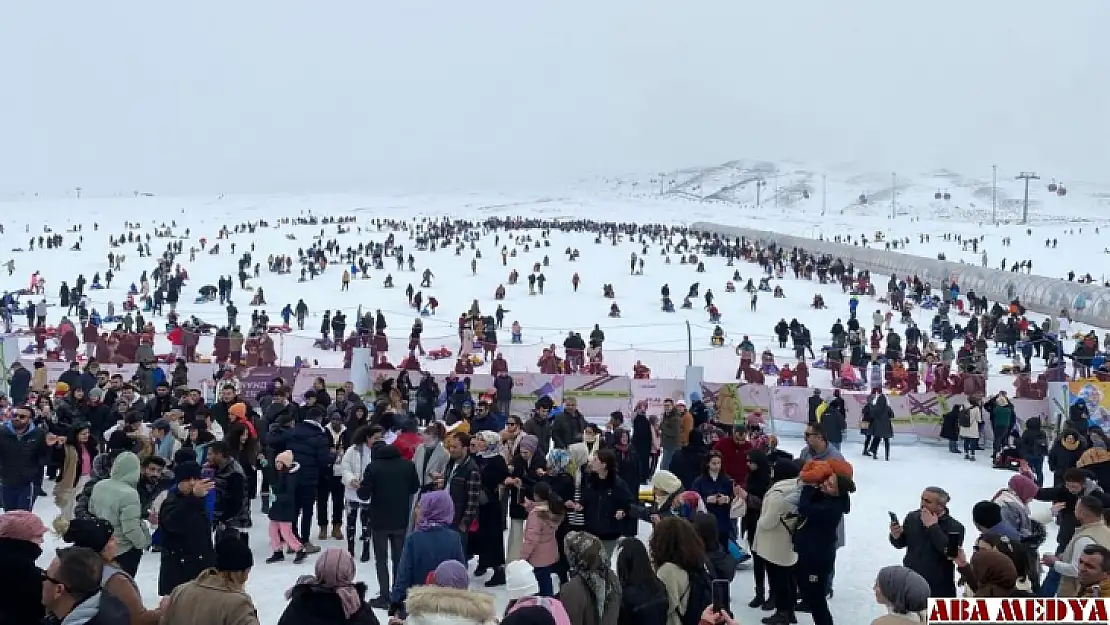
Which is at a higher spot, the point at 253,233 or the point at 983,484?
Answer: the point at 253,233

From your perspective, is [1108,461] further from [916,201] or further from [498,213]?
[916,201]

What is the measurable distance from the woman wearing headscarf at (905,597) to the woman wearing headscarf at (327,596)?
252cm

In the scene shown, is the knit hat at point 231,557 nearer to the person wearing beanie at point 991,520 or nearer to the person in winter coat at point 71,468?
the person wearing beanie at point 991,520

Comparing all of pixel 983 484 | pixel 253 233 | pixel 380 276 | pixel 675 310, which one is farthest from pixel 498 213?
pixel 983 484

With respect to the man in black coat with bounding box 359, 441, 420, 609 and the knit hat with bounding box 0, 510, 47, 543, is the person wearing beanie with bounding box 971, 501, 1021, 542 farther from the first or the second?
the knit hat with bounding box 0, 510, 47, 543

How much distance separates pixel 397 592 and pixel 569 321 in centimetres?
2417

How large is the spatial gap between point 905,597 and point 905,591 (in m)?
0.03

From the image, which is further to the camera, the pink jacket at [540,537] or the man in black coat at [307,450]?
the man in black coat at [307,450]

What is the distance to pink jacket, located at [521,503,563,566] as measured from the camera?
6488mm

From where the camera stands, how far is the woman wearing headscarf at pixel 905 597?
4162mm

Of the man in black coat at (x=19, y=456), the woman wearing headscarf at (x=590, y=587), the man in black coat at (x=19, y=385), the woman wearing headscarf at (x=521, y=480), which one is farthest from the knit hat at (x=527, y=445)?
the man in black coat at (x=19, y=385)

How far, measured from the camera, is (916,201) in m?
167

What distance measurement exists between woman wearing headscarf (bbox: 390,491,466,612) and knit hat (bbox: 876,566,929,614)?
2693mm

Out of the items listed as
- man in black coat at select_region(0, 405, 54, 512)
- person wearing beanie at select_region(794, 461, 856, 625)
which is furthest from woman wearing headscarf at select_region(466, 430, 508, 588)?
man in black coat at select_region(0, 405, 54, 512)
